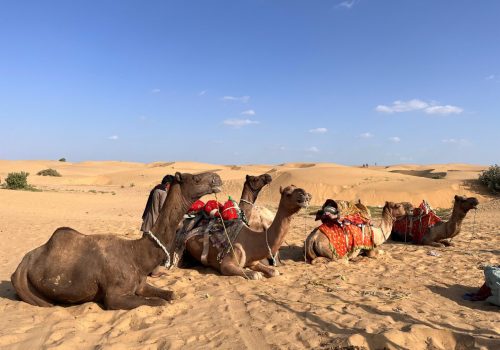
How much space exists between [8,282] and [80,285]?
238 cm

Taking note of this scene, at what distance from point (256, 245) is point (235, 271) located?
53 centimetres

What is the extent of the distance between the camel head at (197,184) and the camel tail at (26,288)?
6.68 feet

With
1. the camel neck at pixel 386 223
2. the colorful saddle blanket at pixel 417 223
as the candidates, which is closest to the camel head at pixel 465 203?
the colorful saddle blanket at pixel 417 223

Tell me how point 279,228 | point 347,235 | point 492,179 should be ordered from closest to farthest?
point 279,228
point 347,235
point 492,179

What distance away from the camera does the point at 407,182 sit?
87.8 ft

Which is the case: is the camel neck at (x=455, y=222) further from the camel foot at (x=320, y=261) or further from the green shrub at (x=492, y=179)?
the green shrub at (x=492, y=179)

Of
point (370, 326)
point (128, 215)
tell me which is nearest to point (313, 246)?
point (370, 326)

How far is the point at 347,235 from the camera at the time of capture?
851 cm

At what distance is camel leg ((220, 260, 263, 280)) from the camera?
22.1 feet

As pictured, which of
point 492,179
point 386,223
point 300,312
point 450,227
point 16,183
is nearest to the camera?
point 300,312

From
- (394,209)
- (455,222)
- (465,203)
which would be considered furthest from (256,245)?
(455,222)

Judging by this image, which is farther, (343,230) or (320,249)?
(343,230)

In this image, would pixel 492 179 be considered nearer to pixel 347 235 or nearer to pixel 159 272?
pixel 347 235

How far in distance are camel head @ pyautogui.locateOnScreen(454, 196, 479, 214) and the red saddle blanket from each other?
2.53 metres
